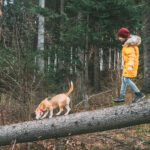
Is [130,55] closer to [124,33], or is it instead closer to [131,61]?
[131,61]

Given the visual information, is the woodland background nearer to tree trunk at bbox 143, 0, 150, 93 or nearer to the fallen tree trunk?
tree trunk at bbox 143, 0, 150, 93

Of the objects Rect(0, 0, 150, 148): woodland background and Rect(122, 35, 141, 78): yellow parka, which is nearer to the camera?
Rect(122, 35, 141, 78): yellow parka

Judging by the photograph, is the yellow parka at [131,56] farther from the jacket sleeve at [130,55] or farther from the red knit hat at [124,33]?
the red knit hat at [124,33]

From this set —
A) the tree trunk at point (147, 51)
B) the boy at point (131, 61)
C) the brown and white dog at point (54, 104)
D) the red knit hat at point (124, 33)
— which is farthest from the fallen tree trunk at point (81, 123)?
the tree trunk at point (147, 51)

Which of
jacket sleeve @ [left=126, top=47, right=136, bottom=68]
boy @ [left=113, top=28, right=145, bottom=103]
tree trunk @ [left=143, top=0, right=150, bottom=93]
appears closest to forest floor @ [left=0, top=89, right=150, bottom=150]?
boy @ [left=113, top=28, right=145, bottom=103]

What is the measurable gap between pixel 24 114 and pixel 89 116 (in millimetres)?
2337

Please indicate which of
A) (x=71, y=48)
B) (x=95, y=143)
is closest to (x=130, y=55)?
(x=95, y=143)

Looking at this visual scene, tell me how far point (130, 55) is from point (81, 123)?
1779 millimetres

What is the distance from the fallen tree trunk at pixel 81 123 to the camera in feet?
12.2

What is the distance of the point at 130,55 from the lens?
14.6 feet

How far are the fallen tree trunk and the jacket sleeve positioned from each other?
0.96 meters

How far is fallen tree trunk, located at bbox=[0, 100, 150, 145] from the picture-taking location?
12.2ft

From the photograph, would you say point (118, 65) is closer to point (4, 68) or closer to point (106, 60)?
point (106, 60)

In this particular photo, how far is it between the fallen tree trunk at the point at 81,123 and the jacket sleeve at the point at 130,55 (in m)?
0.96
